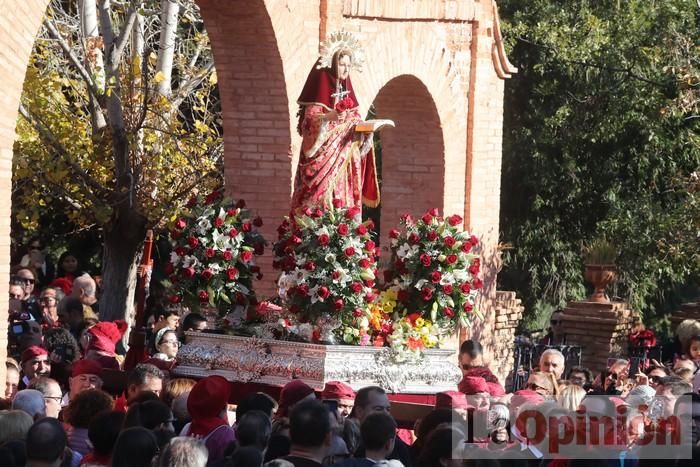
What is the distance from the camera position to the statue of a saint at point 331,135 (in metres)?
11.9

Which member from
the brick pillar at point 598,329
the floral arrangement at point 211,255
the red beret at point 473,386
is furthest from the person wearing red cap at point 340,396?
the brick pillar at point 598,329

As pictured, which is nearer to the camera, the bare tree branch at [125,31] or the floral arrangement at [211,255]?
the floral arrangement at [211,255]

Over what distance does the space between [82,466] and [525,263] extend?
15999 millimetres

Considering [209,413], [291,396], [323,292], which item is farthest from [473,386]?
[209,413]

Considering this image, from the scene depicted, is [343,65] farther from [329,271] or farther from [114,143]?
[114,143]

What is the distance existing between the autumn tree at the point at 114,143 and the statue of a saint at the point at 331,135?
3472 mm

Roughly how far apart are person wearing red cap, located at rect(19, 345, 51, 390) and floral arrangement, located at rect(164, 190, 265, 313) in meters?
1.34

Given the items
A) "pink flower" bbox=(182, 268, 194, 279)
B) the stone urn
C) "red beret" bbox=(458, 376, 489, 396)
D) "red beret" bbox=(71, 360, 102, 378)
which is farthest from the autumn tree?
"red beret" bbox=(458, 376, 489, 396)

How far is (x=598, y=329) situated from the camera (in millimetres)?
20266

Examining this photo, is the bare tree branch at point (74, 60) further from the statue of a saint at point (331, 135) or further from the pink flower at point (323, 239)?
the pink flower at point (323, 239)

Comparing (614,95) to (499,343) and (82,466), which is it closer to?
(499,343)

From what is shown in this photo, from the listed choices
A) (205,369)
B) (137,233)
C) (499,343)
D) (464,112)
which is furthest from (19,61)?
(499,343)

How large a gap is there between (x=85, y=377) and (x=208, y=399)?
2085mm

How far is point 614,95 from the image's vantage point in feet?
69.2
